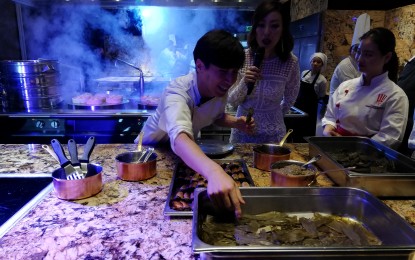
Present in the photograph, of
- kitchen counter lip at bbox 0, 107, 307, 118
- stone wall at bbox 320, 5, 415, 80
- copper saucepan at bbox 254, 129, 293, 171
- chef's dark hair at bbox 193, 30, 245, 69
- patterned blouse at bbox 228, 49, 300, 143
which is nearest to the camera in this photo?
chef's dark hair at bbox 193, 30, 245, 69

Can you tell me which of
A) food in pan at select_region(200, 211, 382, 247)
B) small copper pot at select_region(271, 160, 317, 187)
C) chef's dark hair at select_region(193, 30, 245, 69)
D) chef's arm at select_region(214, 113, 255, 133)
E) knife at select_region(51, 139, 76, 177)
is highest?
chef's dark hair at select_region(193, 30, 245, 69)

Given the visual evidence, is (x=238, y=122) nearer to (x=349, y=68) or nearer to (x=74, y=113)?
(x=74, y=113)

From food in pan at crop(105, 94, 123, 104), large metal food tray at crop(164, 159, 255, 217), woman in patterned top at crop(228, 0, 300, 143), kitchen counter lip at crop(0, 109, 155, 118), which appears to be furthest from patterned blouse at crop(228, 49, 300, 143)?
food in pan at crop(105, 94, 123, 104)

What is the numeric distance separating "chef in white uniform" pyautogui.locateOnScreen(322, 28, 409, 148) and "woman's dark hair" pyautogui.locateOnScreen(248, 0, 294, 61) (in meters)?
0.50

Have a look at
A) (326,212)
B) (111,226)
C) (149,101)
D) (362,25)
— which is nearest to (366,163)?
(326,212)

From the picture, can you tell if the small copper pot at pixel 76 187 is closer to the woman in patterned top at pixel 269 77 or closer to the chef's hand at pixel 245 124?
the chef's hand at pixel 245 124

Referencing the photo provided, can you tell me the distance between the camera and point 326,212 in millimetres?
1136

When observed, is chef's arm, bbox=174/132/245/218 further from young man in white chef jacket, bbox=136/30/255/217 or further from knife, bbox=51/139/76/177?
knife, bbox=51/139/76/177

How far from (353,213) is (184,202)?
25.3 inches

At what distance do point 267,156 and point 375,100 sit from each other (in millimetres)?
1028

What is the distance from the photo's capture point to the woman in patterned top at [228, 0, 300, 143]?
83.9 inches

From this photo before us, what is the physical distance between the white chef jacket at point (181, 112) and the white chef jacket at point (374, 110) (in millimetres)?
955

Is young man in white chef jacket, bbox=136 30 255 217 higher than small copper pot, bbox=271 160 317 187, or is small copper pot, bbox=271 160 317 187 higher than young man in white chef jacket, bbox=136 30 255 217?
young man in white chef jacket, bbox=136 30 255 217

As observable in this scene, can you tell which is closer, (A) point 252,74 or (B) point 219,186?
(B) point 219,186
